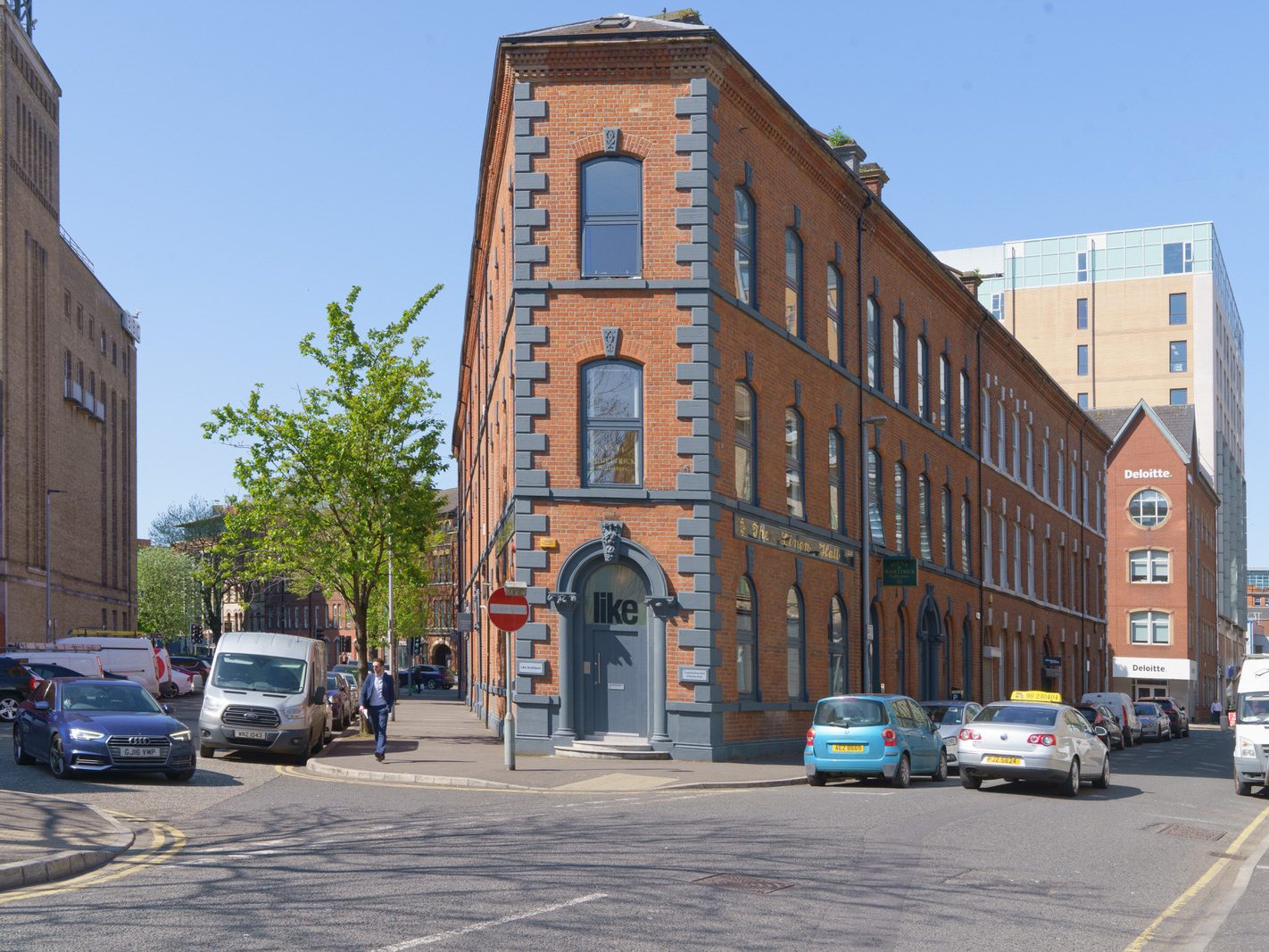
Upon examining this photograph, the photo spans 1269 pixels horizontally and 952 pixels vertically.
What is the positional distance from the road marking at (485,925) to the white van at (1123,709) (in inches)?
1488

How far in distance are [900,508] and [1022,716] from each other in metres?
17.5

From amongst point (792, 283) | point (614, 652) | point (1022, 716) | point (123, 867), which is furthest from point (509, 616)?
point (792, 283)

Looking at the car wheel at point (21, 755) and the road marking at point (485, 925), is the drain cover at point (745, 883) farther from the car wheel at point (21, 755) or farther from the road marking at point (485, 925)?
the car wheel at point (21, 755)

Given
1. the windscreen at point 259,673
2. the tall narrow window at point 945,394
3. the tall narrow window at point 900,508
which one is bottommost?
the windscreen at point 259,673

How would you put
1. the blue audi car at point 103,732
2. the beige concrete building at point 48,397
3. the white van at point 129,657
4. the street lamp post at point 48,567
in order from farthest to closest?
the street lamp post at point 48,567 < the beige concrete building at point 48,397 < the white van at point 129,657 < the blue audi car at point 103,732

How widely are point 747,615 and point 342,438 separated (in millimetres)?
10777

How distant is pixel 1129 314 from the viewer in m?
105

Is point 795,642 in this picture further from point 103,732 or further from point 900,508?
point 103,732

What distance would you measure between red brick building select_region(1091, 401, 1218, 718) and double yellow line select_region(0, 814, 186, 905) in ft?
261

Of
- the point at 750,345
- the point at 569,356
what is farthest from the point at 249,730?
the point at 750,345

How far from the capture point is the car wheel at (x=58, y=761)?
19562 millimetres

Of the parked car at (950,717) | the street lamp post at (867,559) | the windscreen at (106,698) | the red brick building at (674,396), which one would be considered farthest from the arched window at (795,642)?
the windscreen at (106,698)

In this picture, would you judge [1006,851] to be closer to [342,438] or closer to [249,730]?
[249,730]

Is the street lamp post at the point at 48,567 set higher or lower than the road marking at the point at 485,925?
higher
